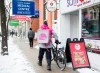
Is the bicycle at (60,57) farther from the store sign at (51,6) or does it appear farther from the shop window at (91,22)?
the store sign at (51,6)

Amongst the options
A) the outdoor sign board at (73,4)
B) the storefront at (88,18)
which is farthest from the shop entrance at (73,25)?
the storefront at (88,18)

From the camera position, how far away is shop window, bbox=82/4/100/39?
11.2 m

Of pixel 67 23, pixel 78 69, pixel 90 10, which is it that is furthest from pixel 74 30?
pixel 78 69

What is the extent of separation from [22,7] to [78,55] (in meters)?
8.53

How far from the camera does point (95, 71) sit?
1047 centimetres

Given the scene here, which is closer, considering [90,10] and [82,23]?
[90,10]

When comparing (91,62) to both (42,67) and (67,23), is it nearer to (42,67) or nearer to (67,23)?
(42,67)

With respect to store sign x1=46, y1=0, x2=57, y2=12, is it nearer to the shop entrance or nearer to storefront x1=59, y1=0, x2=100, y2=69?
storefront x1=59, y1=0, x2=100, y2=69

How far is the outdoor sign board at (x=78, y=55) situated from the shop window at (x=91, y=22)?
0.70 m

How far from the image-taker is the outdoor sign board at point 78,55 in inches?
432

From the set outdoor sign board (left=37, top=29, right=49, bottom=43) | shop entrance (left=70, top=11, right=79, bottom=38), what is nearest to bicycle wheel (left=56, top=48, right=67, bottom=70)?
outdoor sign board (left=37, top=29, right=49, bottom=43)

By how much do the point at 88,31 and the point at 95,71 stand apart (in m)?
2.13

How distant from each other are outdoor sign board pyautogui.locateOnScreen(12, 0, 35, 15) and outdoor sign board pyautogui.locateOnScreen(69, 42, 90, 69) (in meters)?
8.21

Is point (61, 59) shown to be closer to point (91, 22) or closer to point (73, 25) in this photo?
point (91, 22)
